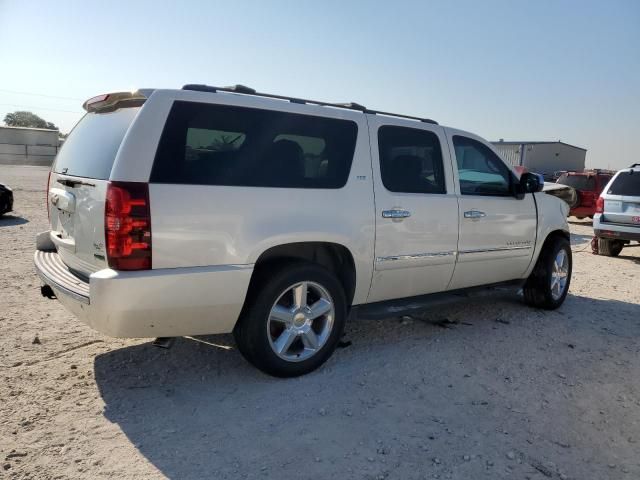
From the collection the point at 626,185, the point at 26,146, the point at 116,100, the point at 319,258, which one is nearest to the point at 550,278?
the point at 319,258

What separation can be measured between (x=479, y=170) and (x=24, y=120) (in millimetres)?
79388

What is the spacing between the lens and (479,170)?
5137mm

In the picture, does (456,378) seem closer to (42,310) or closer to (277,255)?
(277,255)

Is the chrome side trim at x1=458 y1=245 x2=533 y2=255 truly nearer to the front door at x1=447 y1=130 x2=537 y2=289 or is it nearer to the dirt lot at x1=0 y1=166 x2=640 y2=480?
the front door at x1=447 y1=130 x2=537 y2=289

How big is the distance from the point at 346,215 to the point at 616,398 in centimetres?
236

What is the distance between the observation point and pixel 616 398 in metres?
3.75

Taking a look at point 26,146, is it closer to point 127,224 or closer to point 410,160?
point 410,160

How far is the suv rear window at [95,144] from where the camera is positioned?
330 cm

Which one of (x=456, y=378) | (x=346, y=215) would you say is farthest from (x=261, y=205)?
(x=456, y=378)

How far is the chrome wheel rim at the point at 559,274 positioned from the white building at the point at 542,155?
113 feet

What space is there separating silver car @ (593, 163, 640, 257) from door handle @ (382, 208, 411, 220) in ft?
23.7

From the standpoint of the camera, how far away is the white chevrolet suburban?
3.11m

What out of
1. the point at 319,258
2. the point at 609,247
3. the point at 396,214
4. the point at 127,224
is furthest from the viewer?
the point at 609,247

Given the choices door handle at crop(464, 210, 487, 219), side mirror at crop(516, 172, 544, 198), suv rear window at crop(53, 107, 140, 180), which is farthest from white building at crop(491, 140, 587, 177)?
suv rear window at crop(53, 107, 140, 180)
